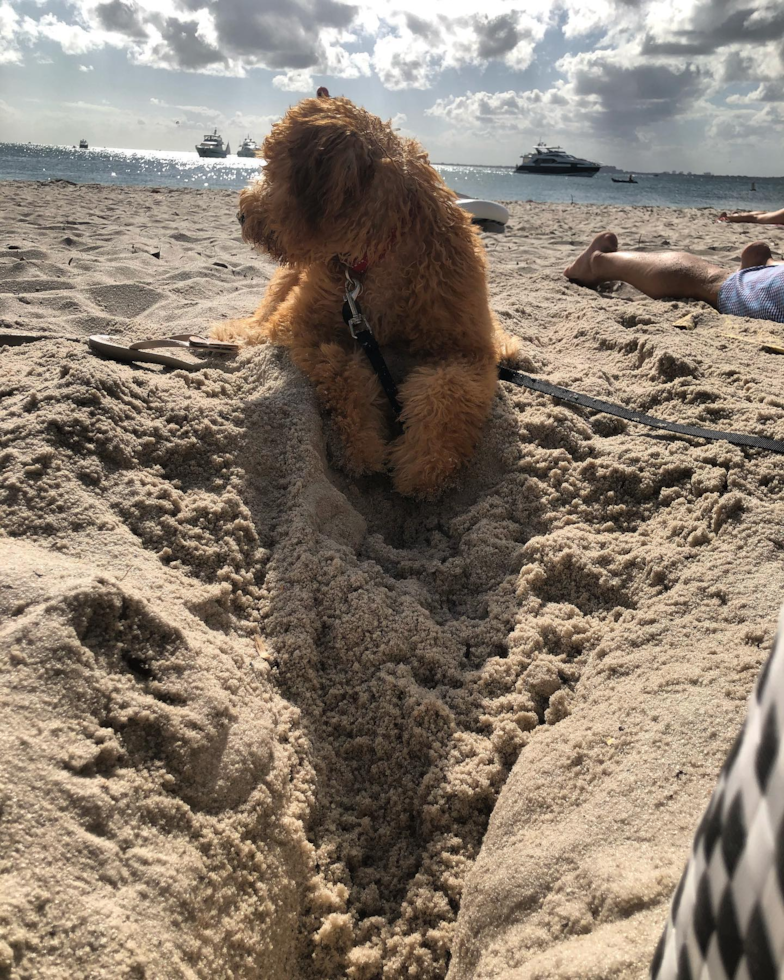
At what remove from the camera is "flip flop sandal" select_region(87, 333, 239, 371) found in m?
2.13

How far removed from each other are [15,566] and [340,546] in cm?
80

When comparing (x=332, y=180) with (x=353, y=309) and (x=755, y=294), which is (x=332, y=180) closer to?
(x=353, y=309)

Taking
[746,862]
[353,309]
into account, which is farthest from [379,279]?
[746,862]

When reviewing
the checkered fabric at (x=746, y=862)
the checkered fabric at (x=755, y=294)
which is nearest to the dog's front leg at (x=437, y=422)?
the checkered fabric at (x=746, y=862)

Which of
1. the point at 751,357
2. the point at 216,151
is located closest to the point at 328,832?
the point at 751,357

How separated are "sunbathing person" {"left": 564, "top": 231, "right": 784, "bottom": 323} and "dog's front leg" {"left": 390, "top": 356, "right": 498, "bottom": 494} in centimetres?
228

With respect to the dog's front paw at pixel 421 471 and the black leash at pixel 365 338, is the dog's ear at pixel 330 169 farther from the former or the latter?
the dog's front paw at pixel 421 471

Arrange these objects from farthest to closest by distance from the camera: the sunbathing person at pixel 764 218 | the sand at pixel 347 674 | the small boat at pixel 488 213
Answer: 1. the small boat at pixel 488 213
2. the sunbathing person at pixel 764 218
3. the sand at pixel 347 674

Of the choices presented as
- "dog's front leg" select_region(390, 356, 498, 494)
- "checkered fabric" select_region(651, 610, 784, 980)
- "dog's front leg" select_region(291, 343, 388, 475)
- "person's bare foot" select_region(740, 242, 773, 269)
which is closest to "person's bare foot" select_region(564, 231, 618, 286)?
"person's bare foot" select_region(740, 242, 773, 269)

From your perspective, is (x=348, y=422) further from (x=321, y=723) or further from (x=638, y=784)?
(x=638, y=784)

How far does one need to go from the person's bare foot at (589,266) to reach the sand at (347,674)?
231 cm

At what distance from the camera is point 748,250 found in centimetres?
436

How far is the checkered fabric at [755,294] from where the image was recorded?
3523 millimetres

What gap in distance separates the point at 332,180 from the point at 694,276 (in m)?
2.98
